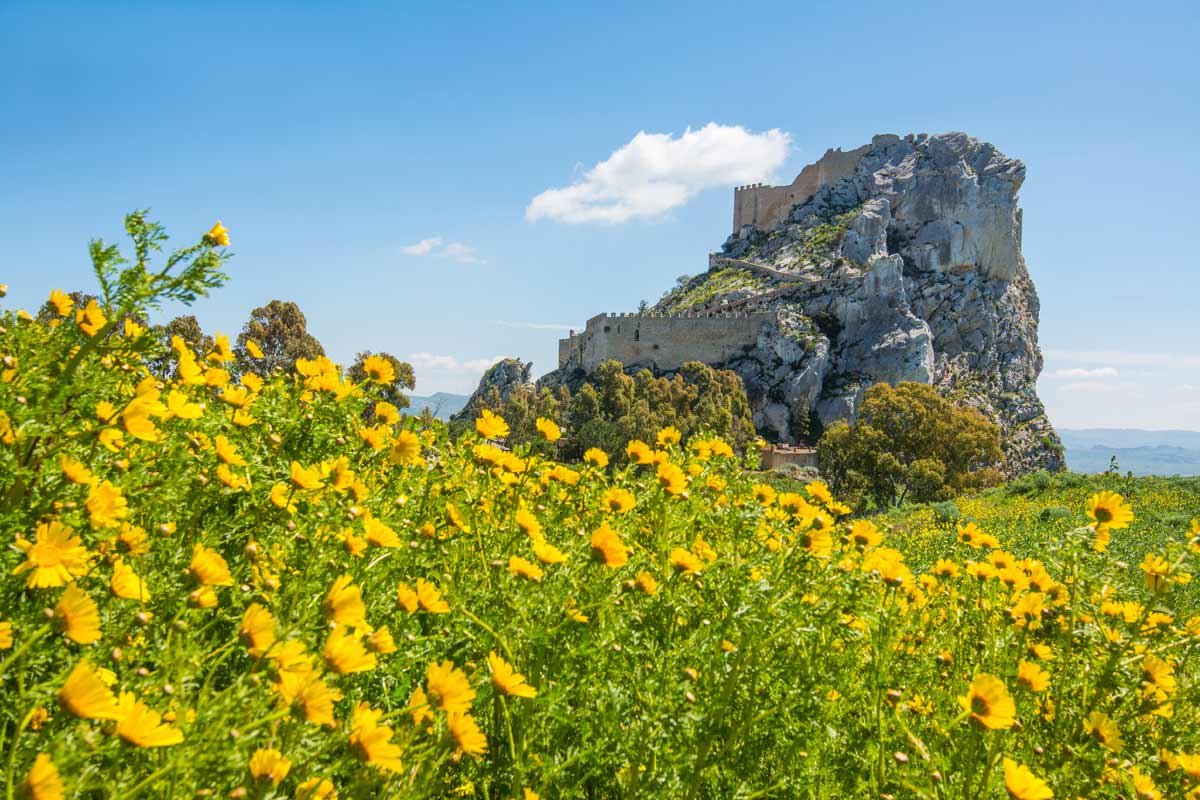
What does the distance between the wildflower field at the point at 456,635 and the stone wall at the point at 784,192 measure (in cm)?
6843

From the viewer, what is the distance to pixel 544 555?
169cm

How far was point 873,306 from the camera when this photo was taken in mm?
45781

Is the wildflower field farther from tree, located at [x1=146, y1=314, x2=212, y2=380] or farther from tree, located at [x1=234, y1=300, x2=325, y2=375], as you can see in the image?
tree, located at [x1=234, y1=300, x2=325, y2=375]

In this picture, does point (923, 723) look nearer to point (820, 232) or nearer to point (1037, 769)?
point (1037, 769)

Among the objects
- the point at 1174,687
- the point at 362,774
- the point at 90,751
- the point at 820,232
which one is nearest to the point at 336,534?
the point at 362,774

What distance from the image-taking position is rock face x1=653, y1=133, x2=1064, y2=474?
43.8 meters

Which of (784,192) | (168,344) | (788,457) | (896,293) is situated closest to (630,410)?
(788,457)

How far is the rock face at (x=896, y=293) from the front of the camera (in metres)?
43.8

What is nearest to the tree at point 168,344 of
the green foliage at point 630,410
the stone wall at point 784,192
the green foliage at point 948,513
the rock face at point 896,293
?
the green foliage at point 948,513

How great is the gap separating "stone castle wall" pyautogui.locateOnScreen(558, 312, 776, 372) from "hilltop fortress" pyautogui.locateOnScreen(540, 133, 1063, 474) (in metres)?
0.10

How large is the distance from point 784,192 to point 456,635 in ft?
234

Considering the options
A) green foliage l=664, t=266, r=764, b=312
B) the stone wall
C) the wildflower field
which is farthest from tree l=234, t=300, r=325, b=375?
the stone wall

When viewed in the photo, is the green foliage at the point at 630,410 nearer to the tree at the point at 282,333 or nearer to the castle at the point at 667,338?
the castle at the point at 667,338

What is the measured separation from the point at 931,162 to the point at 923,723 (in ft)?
231
